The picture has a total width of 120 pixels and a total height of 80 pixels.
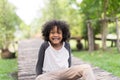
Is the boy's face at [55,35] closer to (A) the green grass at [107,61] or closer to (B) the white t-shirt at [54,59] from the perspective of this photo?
(B) the white t-shirt at [54,59]

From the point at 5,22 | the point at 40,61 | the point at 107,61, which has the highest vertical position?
the point at 5,22

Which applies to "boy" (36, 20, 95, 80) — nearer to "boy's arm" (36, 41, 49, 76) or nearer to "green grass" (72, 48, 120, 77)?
"boy's arm" (36, 41, 49, 76)

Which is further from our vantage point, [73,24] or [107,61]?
[73,24]

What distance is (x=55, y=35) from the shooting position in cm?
493

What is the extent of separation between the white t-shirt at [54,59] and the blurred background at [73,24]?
269 centimetres

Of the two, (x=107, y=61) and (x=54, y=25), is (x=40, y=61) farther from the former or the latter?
(x=107, y=61)

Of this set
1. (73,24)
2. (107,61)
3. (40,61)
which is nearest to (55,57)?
(40,61)

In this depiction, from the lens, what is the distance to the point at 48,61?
194 inches

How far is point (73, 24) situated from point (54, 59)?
19.1 metres

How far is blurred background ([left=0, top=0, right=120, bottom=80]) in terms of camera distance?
14.0m

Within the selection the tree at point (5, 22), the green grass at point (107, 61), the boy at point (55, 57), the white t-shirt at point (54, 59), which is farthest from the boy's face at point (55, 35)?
the tree at point (5, 22)

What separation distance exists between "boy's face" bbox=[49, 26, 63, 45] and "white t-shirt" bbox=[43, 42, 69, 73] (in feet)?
0.37

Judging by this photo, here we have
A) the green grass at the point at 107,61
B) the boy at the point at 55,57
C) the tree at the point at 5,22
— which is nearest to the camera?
the boy at the point at 55,57

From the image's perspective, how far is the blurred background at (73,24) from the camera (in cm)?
1397
